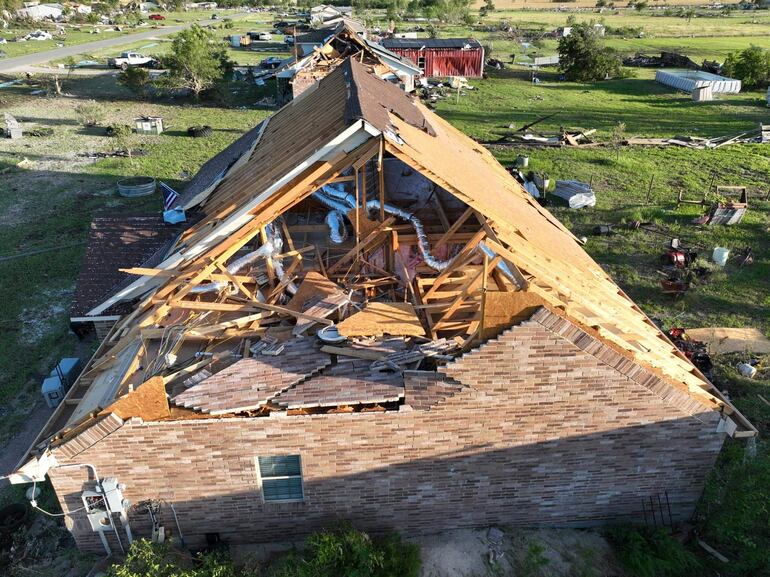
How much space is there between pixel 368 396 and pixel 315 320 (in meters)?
1.59

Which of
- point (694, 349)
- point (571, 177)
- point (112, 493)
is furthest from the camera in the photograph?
point (571, 177)

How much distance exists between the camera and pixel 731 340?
14.2 m

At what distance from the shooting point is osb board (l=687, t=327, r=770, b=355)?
1381 centimetres

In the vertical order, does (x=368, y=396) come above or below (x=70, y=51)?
below

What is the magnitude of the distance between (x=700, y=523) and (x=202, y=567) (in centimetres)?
850

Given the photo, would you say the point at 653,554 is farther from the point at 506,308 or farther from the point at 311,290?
the point at 311,290

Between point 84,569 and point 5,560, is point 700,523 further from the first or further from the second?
point 5,560

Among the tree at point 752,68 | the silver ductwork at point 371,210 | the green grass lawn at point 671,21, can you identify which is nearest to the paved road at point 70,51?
the silver ductwork at point 371,210

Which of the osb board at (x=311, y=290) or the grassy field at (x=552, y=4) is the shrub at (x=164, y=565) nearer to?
the osb board at (x=311, y=290)

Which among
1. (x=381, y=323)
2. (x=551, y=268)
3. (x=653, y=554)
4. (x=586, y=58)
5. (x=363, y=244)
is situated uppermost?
(x=586, y=58)

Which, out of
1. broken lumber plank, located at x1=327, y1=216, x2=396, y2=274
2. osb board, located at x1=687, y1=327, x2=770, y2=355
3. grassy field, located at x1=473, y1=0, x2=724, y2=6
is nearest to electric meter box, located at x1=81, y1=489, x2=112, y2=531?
broken lumber plank, located at x1=327, y1=216, x2=396, y2=274

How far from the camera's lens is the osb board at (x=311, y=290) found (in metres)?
9.25

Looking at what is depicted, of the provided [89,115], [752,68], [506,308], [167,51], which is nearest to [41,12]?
[167,51]

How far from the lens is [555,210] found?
2234cm
